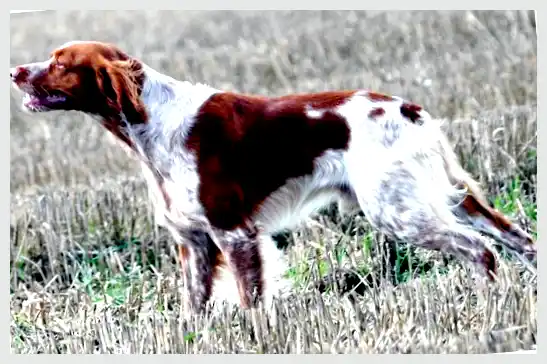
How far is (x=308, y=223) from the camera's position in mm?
7992

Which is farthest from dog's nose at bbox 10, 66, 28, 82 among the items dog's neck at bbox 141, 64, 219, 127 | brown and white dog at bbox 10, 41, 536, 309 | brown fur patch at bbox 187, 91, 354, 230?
brown fur patch at bbox 187, 91, 354, 230

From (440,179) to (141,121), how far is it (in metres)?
1.65

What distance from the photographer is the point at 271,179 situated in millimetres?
7020

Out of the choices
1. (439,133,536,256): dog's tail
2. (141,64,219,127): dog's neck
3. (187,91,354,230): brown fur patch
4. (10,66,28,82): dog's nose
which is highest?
(10,66,28,82): dog's nose

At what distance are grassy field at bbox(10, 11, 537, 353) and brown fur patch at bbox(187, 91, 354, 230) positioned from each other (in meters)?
0.58

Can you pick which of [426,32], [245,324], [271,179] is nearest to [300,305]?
[245,324]

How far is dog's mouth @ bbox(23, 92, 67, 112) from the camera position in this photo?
6805 mm

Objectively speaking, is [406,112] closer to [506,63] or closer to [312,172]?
[312,172]

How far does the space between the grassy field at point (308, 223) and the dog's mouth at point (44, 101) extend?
1.19 meters

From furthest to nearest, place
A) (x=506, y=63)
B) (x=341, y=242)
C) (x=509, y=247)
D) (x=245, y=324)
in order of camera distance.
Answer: (x=506, y=63)
(x=341, y=242)
(x=509, y=247)
(x=245, y=324)

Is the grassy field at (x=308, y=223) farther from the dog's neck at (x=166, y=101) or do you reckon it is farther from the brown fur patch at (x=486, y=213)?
the dog's neck at (x=166, y=101)

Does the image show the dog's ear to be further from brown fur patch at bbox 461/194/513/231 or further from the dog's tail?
brown fur patch at bbox 461/194/513/231

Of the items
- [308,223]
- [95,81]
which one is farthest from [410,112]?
[95,81]

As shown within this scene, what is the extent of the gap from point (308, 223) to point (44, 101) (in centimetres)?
198
